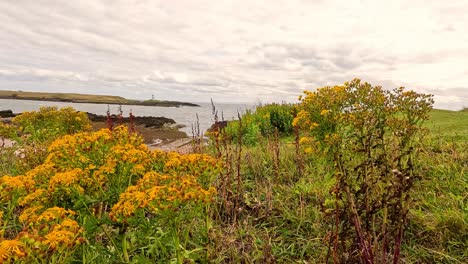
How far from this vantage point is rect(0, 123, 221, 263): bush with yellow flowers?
90.0 inches

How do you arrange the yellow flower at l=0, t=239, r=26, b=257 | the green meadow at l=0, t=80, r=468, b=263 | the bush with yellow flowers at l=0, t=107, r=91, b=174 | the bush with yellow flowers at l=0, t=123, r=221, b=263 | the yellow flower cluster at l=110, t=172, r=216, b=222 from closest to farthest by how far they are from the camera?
1. the yellow flower at l=0, t=239, r=26, b=257
2. the bush with yellow flowers at l=0, t=123, r=221, b=263
3. the yellow flower cluster at l=110, t=172, r=216, b=222
4. the green meadow at l=0, t=80, r=468, b=263
5. the bush with yellow flowers at l=0, t=107, r=91, b=174

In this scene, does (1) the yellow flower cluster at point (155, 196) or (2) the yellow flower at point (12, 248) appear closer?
(2) the yellow flower at point (12, 248)

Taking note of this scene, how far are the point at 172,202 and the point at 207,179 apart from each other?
2.62ft

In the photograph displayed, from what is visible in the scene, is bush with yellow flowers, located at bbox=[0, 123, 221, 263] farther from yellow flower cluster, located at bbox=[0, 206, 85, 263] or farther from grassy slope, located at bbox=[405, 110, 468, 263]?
grassy slope, located at bbox=[405, 110, 468, 263]

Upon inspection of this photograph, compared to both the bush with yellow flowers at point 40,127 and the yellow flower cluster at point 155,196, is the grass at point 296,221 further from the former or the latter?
the bush with yellow flowers at point 40,127

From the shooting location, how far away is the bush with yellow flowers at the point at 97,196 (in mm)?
2285

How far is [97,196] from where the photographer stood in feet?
9.98

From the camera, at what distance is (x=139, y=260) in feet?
8.72

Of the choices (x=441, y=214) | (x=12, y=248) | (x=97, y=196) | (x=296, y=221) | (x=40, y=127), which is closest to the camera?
(x=12, y=248)

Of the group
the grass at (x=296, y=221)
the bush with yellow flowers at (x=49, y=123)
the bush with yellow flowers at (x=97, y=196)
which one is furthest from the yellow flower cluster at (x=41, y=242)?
the bush with yellow flowers at (x=49, y=123)

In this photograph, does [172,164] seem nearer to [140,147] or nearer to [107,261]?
[140,147]

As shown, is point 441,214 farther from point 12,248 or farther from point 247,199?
point 12,248

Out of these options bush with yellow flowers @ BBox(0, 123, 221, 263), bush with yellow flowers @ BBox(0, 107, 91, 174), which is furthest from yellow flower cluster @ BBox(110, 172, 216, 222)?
bush with yellow flowers @ BBox(0, 107, 91, 174)

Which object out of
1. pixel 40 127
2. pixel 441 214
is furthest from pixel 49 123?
pixel 441 214
